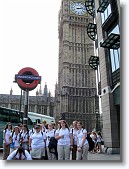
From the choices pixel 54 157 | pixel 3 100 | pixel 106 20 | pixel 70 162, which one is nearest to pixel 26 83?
pixel 54 157

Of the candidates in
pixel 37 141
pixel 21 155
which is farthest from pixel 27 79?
pixel 21 155

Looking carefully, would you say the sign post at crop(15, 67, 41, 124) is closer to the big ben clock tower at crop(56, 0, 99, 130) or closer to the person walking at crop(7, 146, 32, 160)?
the person walking at crop(7, 146, 32, 160)

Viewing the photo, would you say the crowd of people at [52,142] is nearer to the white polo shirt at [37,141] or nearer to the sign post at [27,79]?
the white polo shirt at [37,141]

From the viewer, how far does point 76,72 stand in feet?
211

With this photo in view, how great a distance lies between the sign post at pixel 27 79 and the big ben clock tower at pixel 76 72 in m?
49.3

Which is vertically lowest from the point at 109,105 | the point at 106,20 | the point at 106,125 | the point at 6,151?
the point at 6,151

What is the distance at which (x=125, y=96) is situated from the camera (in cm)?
679

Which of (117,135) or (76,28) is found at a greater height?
(76,28)

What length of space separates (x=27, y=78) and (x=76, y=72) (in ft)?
177

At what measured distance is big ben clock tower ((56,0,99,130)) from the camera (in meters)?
61.5

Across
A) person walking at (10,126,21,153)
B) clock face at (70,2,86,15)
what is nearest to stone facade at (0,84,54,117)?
clock face at (70,2,86,15)

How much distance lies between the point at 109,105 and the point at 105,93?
96cm

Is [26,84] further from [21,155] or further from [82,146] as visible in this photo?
[21,155]

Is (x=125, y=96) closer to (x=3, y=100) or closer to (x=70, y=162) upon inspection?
(x=70, y=162)
